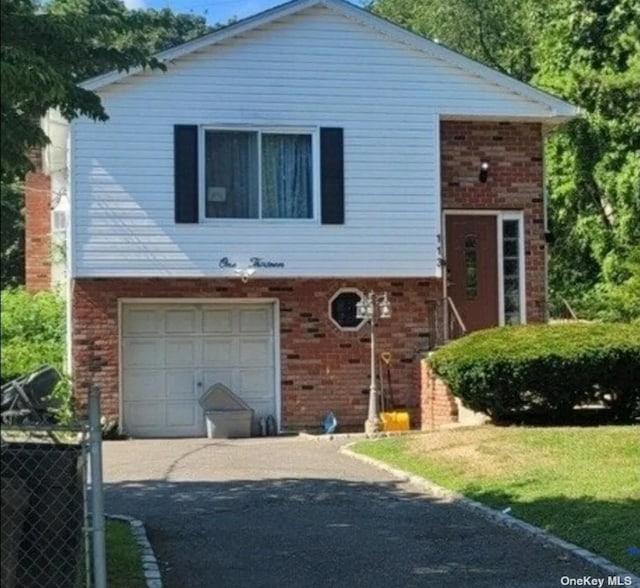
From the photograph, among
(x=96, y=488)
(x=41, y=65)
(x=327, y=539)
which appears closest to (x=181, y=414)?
(x=327, y=539)

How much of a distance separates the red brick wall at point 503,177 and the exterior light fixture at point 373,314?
202 cm

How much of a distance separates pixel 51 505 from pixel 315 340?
489 inches

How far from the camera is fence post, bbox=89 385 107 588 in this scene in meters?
5.59

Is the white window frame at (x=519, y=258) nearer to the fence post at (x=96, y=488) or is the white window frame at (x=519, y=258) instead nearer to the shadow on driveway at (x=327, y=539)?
the shadow on driveway at (x=327, y=539)

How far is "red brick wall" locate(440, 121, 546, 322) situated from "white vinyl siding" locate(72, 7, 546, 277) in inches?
17.1

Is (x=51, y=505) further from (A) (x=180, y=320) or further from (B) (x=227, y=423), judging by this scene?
(A) (x=180, y=320)

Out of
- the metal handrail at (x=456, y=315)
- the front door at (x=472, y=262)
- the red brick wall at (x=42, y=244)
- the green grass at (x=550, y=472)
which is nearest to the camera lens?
the green grass at (x=550, y=472)

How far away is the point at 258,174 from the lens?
1777 centimetres

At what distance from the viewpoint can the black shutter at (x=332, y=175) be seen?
17.8 m

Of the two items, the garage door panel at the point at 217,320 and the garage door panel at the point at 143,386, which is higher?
the garage door panel at the point at 217,320

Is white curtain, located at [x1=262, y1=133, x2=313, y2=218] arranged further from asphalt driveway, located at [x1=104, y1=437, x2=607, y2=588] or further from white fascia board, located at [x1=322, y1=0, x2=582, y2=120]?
asphalt driveway, located at [x1=104, y1=437, x2=607, y2=588]

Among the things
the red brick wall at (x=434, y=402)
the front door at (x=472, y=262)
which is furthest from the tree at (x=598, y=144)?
the red brick wall at (x=434, y=402)

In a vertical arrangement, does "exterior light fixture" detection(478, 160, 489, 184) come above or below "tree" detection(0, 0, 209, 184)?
above

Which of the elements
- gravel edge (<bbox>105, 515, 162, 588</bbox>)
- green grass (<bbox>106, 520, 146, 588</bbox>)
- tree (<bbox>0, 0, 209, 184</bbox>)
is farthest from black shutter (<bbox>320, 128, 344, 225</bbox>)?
green grass (<bbox>106, 520, 146, 588</bbox>)
